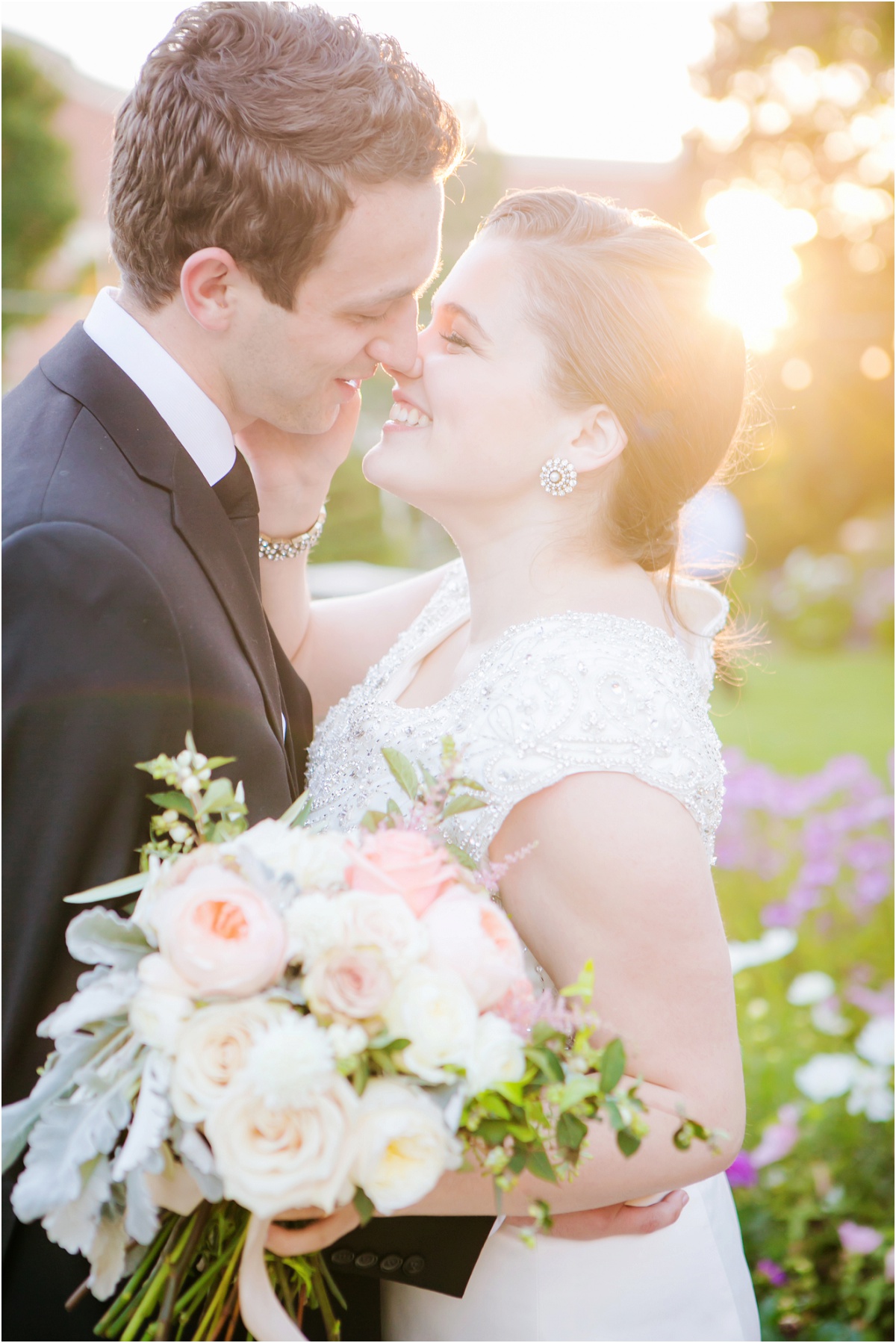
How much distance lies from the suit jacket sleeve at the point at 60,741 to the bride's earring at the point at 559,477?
106 centimetres

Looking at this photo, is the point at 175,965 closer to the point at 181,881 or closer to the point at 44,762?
the point at 181,881

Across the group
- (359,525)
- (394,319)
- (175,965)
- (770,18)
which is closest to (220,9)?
(394,319)

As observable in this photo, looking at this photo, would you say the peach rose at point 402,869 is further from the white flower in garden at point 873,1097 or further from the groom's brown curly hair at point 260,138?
the white flower in garden at point 873,1097

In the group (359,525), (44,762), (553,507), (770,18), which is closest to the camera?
(44,762)

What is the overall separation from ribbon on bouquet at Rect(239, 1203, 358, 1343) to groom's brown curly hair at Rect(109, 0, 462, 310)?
184cm

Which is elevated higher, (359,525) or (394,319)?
(394,319)

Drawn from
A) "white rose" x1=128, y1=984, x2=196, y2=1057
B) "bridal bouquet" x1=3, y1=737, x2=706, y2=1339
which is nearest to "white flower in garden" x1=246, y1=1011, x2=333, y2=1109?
"bridal bouquet" x1=3, y1=737, x2=706, y2=1339

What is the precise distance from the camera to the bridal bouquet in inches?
51.1

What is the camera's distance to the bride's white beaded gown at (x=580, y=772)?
2053 millimetres

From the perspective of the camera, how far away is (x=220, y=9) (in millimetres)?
2359

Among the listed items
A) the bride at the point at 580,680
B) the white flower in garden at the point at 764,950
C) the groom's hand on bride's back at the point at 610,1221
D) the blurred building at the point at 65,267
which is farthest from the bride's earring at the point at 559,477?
the blurred building at the point at 65,267

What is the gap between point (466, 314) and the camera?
257cm

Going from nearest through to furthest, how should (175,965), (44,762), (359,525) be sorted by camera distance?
(175,965) < (44,762) < (359,525)

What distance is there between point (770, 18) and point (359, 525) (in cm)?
1431
